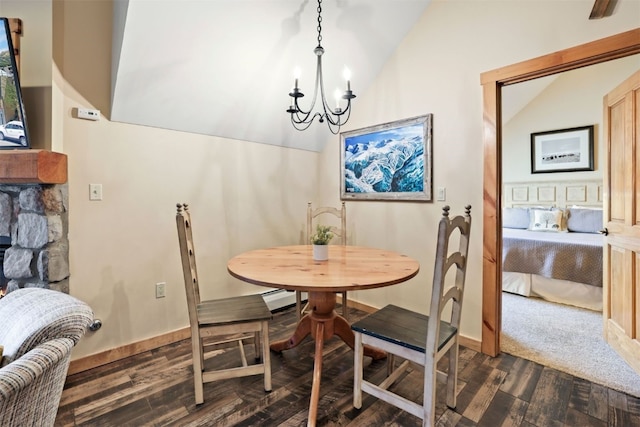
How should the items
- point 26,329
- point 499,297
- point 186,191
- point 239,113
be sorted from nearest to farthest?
1. point 26,329
2. point 499,297
3. point 186,191
4. point 239,113

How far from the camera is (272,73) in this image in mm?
2531

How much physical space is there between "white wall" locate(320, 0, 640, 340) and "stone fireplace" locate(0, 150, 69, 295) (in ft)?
7.79

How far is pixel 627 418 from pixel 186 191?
120 inches

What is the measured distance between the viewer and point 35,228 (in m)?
1.76

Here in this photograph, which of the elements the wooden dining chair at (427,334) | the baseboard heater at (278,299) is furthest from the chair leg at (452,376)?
the baseboard heater at (278,299)

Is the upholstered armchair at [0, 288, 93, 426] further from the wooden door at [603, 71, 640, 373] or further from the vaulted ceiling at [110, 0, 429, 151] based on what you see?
the wooden door at [603, 71, 640, 373]

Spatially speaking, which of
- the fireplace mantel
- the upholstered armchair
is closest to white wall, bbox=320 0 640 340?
the upholstered armchair

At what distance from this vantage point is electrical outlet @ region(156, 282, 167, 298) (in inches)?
91.7

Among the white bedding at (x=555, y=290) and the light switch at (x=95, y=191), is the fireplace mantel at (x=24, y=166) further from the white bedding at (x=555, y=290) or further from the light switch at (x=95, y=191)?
the white bedding at (x=555, y=290)

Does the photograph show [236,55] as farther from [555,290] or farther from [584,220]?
[584,220]

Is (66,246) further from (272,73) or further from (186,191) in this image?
(272,73)

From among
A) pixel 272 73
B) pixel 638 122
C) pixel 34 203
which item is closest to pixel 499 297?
pixel 638 122

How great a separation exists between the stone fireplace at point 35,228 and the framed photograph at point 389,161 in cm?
228

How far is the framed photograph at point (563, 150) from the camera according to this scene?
4.55 meters
